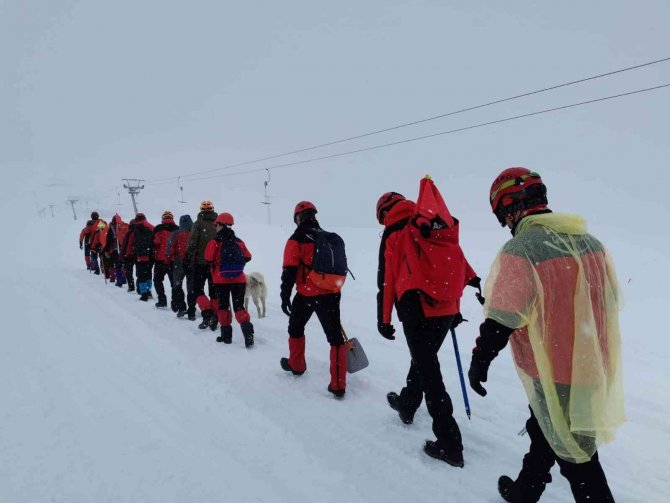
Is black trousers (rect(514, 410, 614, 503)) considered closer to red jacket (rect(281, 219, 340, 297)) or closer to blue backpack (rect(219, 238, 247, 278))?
red jacket (rect(281, 219, 340, 297))

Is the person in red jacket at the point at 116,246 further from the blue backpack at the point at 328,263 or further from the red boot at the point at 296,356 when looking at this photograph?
the blue backpack at the point at 328,263

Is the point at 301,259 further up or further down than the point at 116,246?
further up

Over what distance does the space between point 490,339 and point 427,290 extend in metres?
0.85

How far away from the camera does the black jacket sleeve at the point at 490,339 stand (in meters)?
2.03

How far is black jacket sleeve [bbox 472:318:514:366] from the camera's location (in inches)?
79.8

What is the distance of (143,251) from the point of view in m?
8.44

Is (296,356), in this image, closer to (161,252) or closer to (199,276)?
(199,276)

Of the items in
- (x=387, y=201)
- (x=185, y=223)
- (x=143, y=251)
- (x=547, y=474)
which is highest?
(x=387, y=201)

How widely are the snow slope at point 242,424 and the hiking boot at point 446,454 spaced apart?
2.7 inches

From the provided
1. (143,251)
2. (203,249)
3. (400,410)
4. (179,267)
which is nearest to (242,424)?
(400,410)

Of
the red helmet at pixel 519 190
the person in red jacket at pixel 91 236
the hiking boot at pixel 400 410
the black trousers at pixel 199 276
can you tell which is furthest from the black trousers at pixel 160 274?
the red helmet at pixel 519 190

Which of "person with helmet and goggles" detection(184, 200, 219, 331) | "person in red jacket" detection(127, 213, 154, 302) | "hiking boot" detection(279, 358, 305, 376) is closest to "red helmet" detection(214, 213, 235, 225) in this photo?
"person with helmet and goggles" detection(184, 200, 219, 331)

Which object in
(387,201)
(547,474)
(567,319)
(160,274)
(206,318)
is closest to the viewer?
(567,319)

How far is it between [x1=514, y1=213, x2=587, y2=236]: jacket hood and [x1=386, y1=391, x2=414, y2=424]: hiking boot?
229cm
